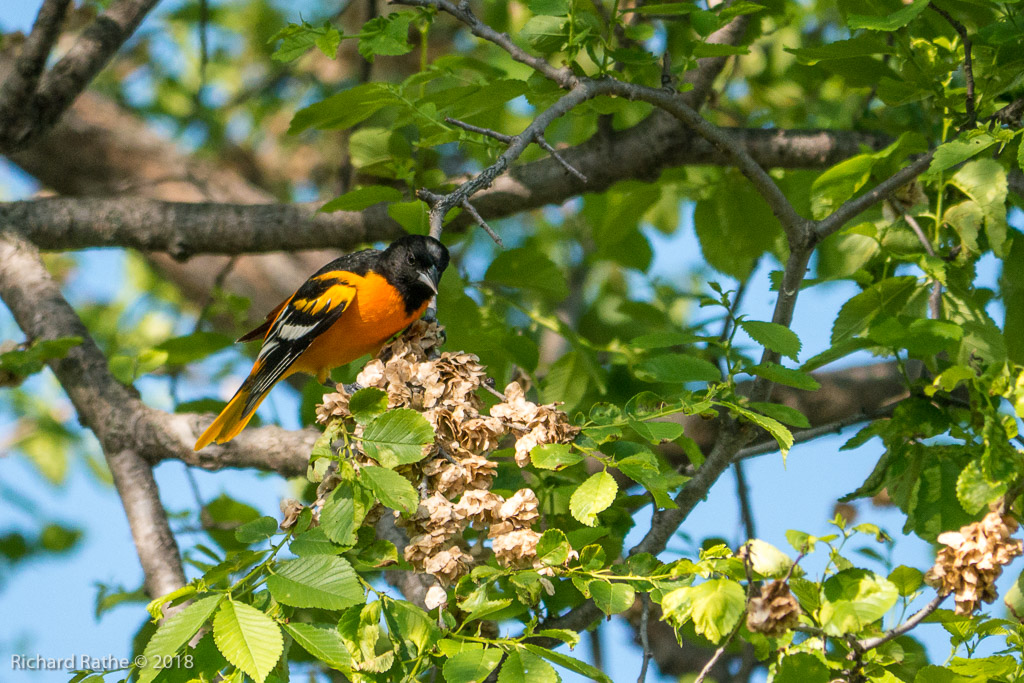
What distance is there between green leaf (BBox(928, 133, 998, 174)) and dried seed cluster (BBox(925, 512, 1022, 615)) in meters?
0.96

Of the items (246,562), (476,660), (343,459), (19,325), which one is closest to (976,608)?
(476,660)

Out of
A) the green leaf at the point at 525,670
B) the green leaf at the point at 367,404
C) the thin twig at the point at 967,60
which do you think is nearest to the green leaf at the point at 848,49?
the thin twig at the point at 967,60

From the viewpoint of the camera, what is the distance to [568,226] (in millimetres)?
8180

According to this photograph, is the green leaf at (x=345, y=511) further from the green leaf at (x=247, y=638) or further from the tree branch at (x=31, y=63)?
the tree branch at (x=31, y=63)

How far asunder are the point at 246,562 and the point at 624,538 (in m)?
1.34

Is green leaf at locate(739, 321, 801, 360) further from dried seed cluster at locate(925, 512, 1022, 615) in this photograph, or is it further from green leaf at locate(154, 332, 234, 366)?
green leaf at locate(154, 332, 234, 366)

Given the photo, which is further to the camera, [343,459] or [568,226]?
[568,226]

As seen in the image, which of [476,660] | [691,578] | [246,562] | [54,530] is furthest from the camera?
[54,530]

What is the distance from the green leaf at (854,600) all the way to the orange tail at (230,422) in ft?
8.30

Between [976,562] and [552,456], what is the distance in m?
1.24

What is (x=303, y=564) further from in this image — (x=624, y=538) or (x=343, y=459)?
(x=624, y=538)

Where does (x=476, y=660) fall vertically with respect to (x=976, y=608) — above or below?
below

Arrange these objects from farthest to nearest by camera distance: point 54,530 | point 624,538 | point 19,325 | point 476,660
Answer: point 54,530 → point 19,325 → point 624,538 → point 476,660

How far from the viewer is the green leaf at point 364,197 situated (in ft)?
10.1
